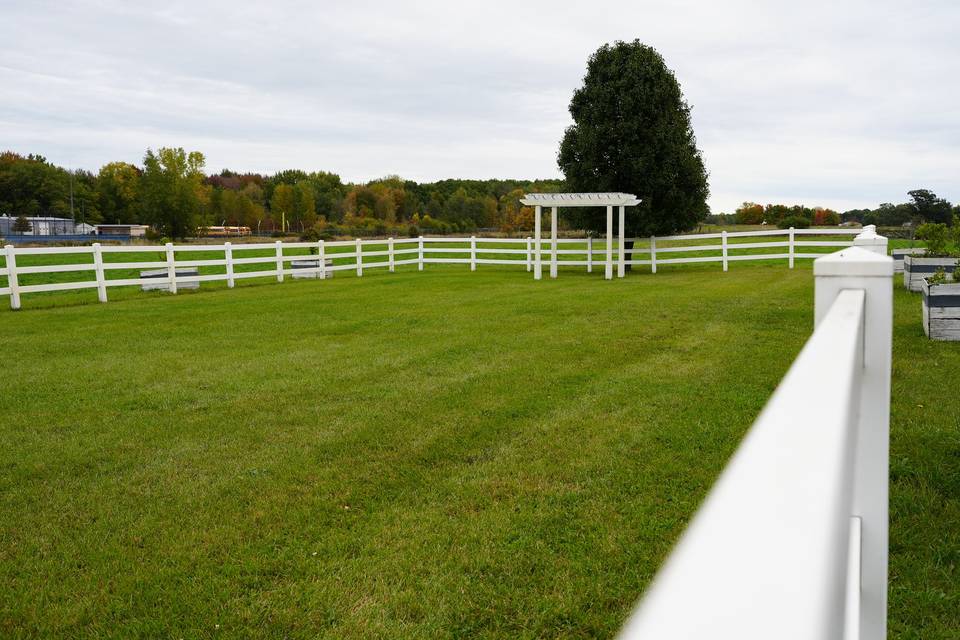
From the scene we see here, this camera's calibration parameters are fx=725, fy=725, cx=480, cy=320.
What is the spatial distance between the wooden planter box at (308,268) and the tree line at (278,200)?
151 ft

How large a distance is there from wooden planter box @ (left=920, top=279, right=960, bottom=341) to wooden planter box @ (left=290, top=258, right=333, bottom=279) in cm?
1558

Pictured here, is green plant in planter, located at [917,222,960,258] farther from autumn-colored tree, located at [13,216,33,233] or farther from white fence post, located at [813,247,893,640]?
autumn-colored tree, located at [13,216,33,233]

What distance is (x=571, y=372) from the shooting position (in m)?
7.11

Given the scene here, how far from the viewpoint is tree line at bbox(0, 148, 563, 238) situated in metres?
78.3

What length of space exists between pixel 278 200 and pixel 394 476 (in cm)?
8739

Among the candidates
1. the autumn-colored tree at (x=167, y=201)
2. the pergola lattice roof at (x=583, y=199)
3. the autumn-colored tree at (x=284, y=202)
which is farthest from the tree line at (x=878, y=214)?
the autumn-colored tree at (x=284, y=202)

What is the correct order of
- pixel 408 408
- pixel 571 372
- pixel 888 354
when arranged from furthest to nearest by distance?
pixel 571 372, pixel 408 408, pixel 888 354

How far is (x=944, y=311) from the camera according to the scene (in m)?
8.07

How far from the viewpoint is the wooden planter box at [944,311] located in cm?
799

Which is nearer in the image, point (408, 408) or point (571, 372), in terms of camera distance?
point (408, 408)

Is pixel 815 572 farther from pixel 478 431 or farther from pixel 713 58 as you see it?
pixel 713 58

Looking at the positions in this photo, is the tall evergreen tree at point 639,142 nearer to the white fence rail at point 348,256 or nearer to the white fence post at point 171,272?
the white fence rail at point 348,256

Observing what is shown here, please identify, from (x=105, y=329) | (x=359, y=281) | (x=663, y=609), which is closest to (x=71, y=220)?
(x=359, y=281)

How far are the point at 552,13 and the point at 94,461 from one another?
1393cm
